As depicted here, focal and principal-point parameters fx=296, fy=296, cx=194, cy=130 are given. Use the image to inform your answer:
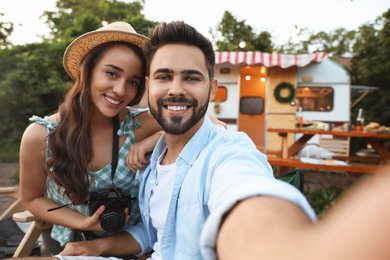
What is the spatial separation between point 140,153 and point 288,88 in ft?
30.7

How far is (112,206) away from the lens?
5.39 feet

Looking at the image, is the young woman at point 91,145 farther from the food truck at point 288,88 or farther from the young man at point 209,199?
the food truck at point 288,88

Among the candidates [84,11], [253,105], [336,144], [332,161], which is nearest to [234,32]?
[84,11]

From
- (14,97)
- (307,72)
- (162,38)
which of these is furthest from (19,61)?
(162,38)

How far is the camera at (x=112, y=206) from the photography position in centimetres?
159

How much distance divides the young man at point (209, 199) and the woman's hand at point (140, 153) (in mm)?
65

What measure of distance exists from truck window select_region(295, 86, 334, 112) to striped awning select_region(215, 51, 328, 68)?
1.02 m

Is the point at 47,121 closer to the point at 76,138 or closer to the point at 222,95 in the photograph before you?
the point at 76,138

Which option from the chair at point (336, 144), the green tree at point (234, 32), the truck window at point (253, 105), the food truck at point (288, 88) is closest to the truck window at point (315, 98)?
the food truck at point (288, 88)

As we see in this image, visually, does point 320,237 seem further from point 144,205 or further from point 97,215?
point 97,215

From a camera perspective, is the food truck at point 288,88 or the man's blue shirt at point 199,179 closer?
the man's blue shirt at point 199,179

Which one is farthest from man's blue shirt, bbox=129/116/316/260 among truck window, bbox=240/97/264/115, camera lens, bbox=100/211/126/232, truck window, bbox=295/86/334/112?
truck window, bbox=240/97/264/115

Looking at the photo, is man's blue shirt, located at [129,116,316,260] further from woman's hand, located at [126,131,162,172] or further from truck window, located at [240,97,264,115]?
truck window, located at [240,97,264,115]

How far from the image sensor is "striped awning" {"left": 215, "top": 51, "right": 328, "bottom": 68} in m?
9.60
